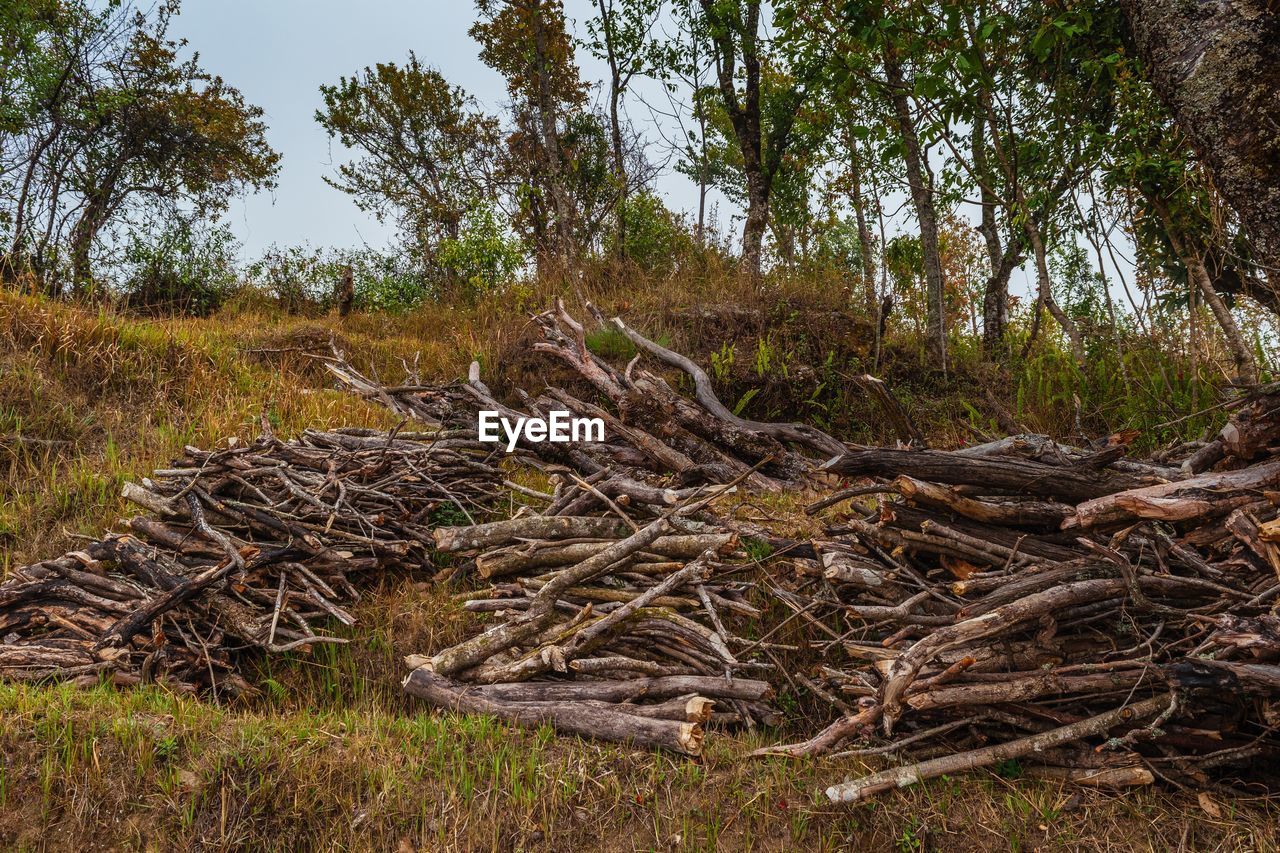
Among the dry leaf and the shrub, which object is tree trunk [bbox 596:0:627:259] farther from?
the dry leaf

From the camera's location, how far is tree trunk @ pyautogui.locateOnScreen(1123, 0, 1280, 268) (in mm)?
3877

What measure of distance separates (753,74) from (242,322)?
32.0ft

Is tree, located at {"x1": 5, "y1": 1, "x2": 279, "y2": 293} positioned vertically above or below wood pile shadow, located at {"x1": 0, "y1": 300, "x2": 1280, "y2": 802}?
above

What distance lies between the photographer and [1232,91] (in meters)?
3.96

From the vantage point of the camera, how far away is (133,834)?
2.97 meters

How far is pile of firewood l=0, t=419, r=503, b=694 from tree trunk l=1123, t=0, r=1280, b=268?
554 centimetres

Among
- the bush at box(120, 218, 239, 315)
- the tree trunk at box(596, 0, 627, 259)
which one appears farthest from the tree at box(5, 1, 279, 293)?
the tree trunk at box(596, 0, 627, 259)

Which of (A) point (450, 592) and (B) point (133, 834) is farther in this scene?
(A) point (450, 592)

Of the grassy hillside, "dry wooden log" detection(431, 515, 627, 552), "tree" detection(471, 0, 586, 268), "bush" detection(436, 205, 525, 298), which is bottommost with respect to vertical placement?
the grassy hillside

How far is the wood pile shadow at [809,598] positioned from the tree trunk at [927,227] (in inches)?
194

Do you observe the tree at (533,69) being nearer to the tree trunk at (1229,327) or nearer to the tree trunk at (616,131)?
the tree trunk at (616,131)

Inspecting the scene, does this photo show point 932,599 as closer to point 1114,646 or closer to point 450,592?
point 1114,646

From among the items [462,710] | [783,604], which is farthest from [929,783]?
[462,710]
